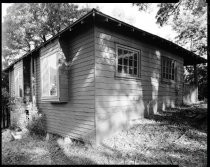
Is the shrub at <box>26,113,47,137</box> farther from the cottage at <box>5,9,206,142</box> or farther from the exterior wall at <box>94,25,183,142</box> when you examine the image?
the exterior wall at <box>94,25,183,142</box>

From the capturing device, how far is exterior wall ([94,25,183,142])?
584cm

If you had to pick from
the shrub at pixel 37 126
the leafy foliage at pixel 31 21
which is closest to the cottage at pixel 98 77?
the shrub at pixel 37 126

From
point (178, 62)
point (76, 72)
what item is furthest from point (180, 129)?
point (178, 62)

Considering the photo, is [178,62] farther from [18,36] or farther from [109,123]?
[18,36]

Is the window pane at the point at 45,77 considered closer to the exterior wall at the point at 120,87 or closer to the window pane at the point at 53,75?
the window pane at the point at 53,75

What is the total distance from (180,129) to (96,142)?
9.48ft

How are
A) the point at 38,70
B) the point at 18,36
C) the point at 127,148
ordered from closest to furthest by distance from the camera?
the point at 127,148
the point at 38,70
the point at 18,36

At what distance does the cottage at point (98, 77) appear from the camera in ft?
19.1

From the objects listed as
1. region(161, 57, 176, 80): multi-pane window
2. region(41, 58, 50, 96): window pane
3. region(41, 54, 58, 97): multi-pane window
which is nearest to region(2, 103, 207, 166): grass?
region(41, 54, 58, 97): multi-pane window

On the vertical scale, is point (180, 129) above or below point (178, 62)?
below

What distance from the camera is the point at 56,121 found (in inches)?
305

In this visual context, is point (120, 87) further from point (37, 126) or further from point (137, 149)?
point (37, 126)

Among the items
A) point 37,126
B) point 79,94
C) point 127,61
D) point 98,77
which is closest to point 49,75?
point 79,94

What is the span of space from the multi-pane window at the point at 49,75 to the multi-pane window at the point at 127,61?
2683 millimetres
